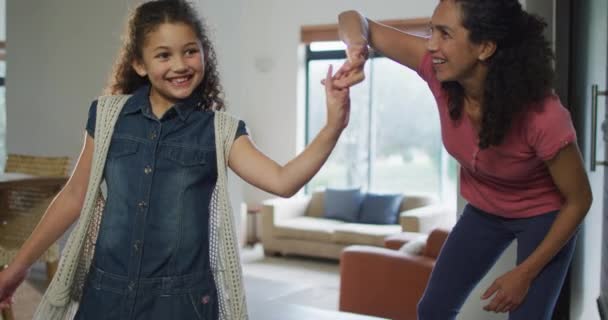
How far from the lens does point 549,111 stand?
5.11 feet

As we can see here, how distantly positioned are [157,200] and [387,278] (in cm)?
242

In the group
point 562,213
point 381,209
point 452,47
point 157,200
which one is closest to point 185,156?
point 157,200

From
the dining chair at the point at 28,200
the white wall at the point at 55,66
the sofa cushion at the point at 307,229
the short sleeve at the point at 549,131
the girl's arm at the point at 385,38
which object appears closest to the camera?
the short sleeve at the point at 549,131

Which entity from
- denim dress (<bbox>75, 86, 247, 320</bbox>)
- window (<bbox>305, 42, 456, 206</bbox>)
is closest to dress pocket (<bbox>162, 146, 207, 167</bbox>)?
denim dress (<bbox>75, 86, 247, 320</bbox>)

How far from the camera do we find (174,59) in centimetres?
142

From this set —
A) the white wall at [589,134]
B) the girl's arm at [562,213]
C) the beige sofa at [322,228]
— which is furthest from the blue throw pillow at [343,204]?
the girl's arm at [562,213]

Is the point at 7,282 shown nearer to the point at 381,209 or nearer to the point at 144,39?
the point at 144,39

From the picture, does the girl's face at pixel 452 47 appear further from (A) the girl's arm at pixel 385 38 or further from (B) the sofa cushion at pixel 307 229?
(B) the sofa cushion at pixel 307 229

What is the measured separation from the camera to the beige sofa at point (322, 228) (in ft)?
19.4

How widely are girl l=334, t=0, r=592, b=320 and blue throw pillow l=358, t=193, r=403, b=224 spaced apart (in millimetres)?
4549

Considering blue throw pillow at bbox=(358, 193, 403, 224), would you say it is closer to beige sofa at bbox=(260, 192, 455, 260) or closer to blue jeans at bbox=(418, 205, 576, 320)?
beige sofa at bbox=(260, 192, 455, 260)

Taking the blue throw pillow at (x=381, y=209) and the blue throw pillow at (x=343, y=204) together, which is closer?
the blue throw pillow at (x=381, y=209)

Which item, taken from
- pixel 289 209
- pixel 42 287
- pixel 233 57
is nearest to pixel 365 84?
pixel 289 209

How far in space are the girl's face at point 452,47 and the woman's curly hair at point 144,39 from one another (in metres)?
0.53
